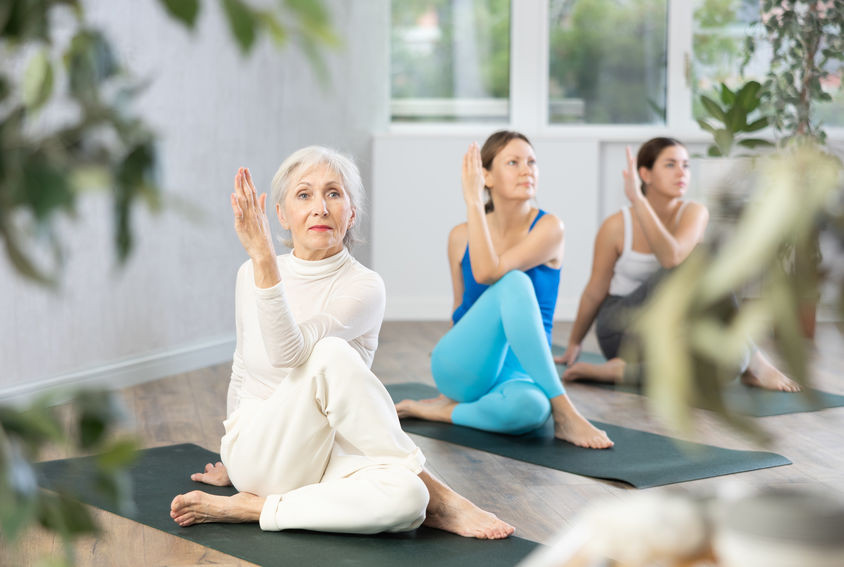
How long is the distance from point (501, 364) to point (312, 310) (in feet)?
3.05

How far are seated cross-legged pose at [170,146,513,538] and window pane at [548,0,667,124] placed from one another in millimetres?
3694

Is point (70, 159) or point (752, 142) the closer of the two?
point (70, 159)

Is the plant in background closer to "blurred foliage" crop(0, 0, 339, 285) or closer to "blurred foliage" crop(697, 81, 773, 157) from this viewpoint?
"blurred foliage" crop(0, 0, 339, 285)

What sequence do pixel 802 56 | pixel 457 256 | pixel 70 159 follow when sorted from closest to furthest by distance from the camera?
pixel 70 159 < pixel 457 256 < pixel 802 56

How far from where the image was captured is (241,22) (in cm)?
44

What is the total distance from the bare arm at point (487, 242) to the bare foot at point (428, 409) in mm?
464

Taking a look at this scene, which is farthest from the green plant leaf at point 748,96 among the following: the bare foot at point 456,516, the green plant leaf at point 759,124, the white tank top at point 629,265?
the bare foot at point 456,516

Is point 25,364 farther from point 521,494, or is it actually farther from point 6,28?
point 6,28

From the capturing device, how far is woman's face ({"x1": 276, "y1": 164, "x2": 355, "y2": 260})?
2.13 m

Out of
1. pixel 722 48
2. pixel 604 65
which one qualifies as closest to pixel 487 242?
pixel 604 65

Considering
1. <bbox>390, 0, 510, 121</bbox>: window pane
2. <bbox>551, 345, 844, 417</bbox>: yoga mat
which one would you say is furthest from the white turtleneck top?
<bbox>390, 0, 510, 121</bbox>: window pane

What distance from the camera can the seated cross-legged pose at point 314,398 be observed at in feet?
6.22

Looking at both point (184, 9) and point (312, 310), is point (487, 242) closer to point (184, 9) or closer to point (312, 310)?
point (312, 310)

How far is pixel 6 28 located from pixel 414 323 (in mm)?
4852
